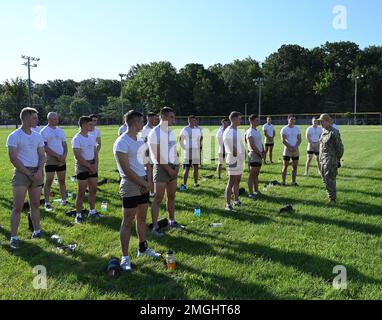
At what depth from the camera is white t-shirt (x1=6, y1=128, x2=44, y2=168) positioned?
6771 mm

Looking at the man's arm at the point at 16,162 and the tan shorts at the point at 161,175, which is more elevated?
the man's arm at the point at 16,162

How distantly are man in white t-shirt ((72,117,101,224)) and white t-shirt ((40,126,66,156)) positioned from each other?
95cm

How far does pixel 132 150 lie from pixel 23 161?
227 centimetres

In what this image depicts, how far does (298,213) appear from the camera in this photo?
891cm

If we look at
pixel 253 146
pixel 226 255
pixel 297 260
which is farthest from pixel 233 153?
pixel 297 260

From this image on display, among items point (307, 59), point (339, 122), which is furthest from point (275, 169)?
point (307, 59)

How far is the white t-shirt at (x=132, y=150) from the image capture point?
5.70 meters

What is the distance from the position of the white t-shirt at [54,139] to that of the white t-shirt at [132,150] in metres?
3.94

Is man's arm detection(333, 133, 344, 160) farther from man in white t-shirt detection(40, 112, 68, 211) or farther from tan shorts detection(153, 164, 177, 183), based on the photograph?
man in white t-shirt detection(40, 112, 68, 211)

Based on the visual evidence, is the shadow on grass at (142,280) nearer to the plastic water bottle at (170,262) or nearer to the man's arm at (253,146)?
the plastic water bottle at (170,262)

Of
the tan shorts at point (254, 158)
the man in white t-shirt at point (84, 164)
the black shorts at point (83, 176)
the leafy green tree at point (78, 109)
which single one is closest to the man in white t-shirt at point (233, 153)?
the tan shorts at point (254, 158)

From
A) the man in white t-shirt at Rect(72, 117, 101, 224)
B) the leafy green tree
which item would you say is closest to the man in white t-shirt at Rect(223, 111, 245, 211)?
the man in white t-shirt at Rect(72, 117, 101, 224)

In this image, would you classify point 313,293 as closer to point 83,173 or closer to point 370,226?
point 370,226

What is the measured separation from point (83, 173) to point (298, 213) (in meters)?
4.65
